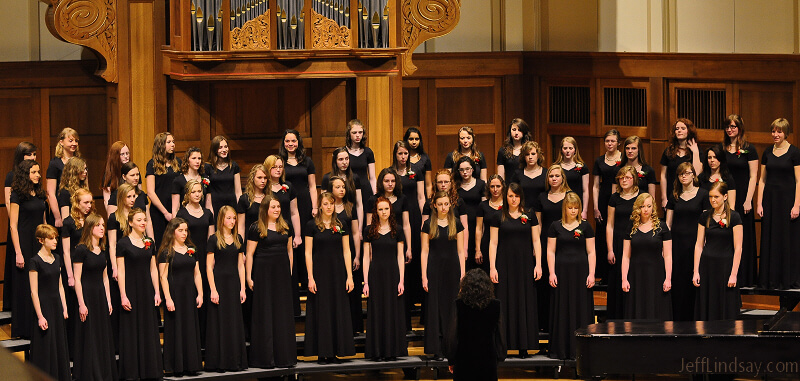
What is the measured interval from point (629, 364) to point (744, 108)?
3432mm

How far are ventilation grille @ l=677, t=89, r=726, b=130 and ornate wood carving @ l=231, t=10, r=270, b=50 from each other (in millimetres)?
3461

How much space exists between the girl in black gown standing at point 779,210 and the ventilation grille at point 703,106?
1.34 meters

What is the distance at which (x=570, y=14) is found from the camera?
914 cm

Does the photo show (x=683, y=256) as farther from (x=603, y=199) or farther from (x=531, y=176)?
(x=531, y=176)

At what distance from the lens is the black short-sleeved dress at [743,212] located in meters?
6.82

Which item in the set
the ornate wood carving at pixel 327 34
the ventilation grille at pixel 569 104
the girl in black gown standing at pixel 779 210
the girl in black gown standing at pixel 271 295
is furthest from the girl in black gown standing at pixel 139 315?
the ventilation grille at pixel 569 104

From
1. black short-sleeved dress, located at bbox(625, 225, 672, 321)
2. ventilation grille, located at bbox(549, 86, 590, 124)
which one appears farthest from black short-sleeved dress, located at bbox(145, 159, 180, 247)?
ventilation grille, located at bbox(549, 86, 590, 124)

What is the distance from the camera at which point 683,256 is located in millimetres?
6668

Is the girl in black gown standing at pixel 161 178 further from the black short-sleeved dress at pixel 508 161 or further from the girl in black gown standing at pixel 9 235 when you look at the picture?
the black short-sleeved dress at pixel 508 161

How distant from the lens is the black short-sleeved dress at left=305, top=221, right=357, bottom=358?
6402mm

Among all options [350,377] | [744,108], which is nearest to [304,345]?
[350,377]

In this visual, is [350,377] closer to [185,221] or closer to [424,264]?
[424,264]

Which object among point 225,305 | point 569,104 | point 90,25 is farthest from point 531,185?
point 90,25

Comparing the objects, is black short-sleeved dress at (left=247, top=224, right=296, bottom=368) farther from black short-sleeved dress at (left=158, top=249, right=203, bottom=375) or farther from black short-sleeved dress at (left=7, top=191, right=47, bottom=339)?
black short-sleeved dress at (left=7, top=191, right=47, bottom=339)
